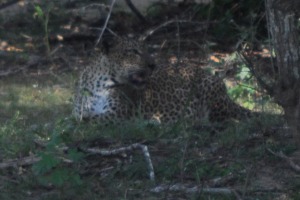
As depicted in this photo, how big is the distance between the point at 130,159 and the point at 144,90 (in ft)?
8.33

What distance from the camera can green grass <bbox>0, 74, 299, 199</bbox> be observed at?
6.36 meters

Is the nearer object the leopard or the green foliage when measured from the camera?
the green foliage

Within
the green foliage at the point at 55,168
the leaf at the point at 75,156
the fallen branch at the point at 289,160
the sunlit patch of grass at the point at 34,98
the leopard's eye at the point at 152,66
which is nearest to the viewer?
the green foliage at the point at 55,168

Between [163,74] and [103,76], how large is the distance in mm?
715

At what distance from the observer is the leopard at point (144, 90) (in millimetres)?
9297

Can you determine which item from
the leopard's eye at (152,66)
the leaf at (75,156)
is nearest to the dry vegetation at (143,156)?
the leaf at (75,156)

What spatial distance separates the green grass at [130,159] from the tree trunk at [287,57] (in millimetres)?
595

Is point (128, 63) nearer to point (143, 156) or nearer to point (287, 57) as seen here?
point (143, 156)

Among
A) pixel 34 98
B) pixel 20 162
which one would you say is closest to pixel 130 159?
pixel 20 162

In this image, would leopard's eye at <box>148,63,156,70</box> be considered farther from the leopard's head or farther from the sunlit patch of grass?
the sunlit patch of grass

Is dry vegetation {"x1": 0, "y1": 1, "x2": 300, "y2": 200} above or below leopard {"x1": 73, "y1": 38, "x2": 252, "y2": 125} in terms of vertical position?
below

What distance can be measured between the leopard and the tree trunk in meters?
3.42

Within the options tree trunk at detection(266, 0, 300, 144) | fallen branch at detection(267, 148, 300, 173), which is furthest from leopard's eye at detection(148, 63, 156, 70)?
tree trunk at detection(266, 0, 300, 144)

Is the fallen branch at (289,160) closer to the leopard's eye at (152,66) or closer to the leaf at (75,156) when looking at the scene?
the leaf at (75,156)
